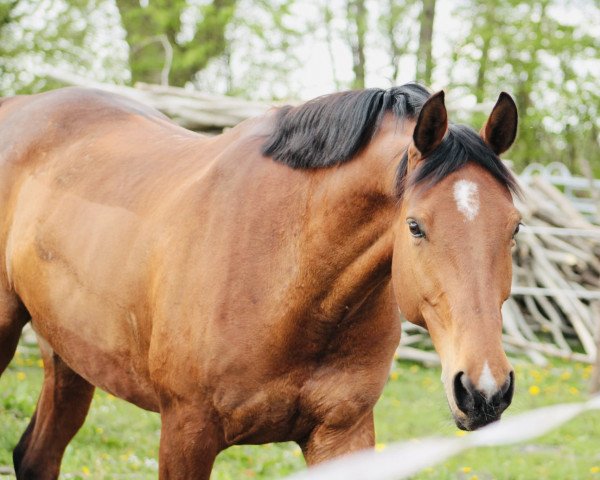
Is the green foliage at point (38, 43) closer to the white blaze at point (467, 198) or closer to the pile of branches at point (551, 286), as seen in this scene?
the pile of branches at point (551, 286)

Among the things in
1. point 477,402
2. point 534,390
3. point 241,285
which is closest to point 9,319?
point 241,285

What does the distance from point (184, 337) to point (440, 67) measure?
16.7 meters

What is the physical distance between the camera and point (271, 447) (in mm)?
5551

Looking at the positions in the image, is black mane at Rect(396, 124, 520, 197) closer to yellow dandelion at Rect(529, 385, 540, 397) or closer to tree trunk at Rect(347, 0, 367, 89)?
yellow dandelion at Rect(529, 385, 540, 397)

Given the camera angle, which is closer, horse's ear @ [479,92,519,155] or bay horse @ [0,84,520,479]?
bay horse @ [0,84,520,479]

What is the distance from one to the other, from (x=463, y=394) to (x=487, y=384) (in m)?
0.09

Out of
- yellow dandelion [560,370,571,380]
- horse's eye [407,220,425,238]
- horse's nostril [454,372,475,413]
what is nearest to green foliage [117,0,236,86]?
yellow dandelion [560,370,571,380]

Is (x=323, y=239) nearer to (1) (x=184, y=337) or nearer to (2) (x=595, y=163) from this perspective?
(1) (x=184, y=337)

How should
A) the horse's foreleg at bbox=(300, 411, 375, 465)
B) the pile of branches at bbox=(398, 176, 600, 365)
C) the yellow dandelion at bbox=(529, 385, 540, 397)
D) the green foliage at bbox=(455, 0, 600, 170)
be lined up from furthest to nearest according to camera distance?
the green foliage at bbox=(455, 0, 600, 170)
the pile of branches at bbox=(398, 176, 600, 365)
the yellow dandelion at bbox=(529, 385, 540, 397)
the horse's foreleg at bbox=(300, 411, 375, 465)

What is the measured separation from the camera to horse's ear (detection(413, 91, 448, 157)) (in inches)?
93.0

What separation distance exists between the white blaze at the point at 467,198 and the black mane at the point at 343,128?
0.56ft

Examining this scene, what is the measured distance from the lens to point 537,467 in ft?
17.3

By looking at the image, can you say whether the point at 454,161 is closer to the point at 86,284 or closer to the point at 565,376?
the point at 86,284

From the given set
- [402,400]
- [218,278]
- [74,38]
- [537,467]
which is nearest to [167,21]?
[74,38]
